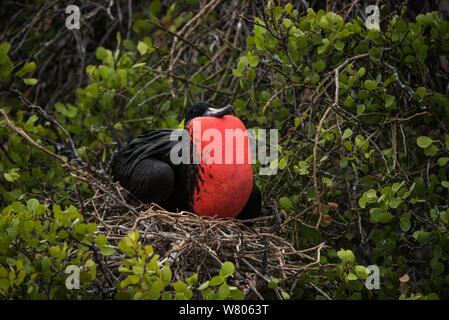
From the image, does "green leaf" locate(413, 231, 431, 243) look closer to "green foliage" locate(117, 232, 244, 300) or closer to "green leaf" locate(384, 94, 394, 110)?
"green leaf" locate(384, 94, 394, 110)

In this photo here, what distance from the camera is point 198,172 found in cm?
212

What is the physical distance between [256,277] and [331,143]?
59 centimetres

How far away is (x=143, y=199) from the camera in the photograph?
222 cm

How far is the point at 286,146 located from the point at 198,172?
0.43 m

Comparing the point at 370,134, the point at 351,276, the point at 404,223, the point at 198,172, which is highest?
the point at 370,134

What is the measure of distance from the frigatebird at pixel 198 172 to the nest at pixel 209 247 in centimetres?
9

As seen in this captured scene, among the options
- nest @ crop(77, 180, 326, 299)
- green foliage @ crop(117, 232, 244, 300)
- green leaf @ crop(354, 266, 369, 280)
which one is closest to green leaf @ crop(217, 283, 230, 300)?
green foliage @ crop(117, 232, 244, 300)

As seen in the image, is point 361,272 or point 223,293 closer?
point 223,293

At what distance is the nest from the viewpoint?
178 centimetres

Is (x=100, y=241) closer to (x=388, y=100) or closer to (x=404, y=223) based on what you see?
(x=404, y=223)

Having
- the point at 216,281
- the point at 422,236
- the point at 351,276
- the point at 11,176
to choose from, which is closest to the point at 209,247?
the point at 216,281

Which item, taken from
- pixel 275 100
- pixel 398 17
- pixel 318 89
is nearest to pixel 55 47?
pixel 275 100

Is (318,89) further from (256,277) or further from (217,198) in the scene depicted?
(256,277)

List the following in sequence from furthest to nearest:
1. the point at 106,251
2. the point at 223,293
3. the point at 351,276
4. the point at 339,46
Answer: the point at 339,46 → the point at 351,276 → the point at 106,251 → the point at 223,293
